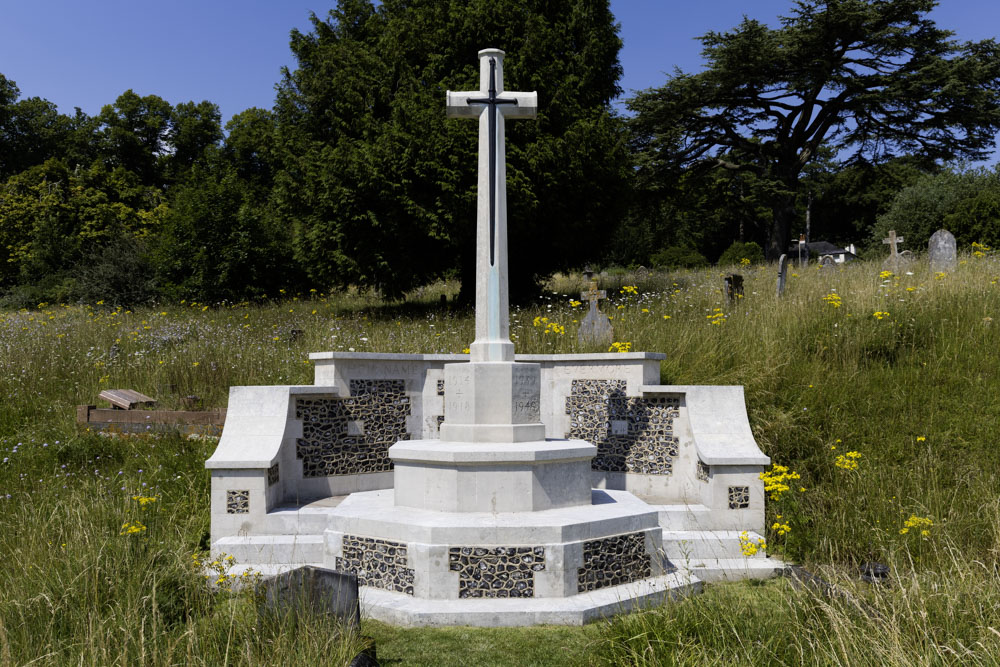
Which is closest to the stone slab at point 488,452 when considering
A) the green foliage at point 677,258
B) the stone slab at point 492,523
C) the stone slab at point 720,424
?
the stone slab at point 492,523

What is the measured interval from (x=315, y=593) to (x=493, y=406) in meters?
2.52

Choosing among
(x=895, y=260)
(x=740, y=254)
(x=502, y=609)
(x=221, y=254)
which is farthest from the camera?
(x=740, y=254)

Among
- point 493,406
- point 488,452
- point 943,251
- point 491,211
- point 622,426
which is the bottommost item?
point 622,426

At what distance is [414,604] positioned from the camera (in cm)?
512

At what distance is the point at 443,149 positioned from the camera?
45.7 feet

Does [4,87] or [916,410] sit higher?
[4,87]

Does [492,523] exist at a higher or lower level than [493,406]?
lower

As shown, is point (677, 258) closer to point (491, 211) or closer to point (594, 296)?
point (594, 296)

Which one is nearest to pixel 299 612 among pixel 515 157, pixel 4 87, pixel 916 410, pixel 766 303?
pixel 916 410

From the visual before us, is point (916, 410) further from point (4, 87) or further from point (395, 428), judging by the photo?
point (4, 87)

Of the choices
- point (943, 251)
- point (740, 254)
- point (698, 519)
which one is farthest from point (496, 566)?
point (740, 254)

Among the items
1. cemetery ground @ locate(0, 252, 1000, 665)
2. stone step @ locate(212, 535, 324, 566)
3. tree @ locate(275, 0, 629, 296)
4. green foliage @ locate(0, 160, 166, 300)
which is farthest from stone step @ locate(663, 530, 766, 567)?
green foliage @ locate(0, 160, 166, 300)

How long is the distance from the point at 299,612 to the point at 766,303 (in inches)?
351

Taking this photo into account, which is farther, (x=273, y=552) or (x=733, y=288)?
(x=733, y=288)
